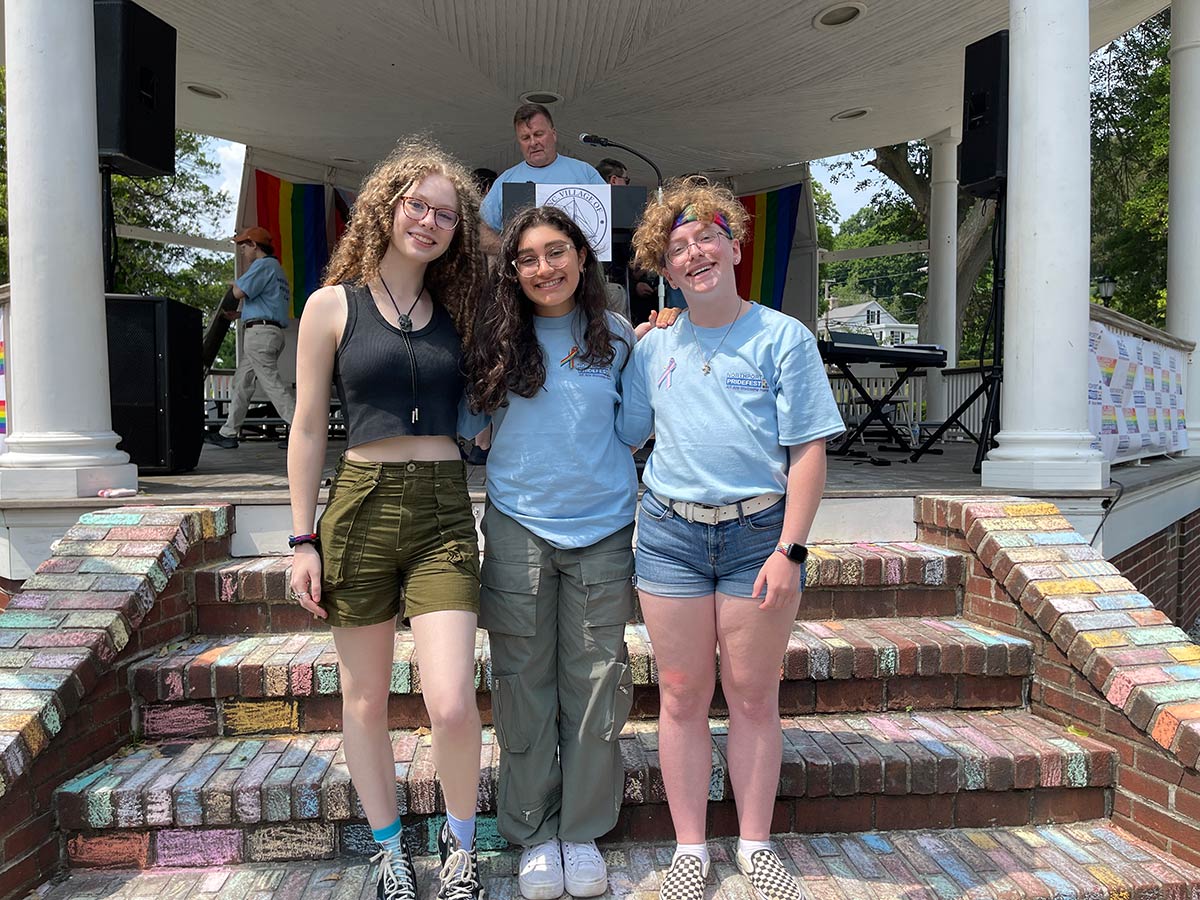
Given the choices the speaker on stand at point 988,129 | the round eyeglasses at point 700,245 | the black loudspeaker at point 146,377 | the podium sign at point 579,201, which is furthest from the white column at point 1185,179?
the black loudspeaker at point 146,377

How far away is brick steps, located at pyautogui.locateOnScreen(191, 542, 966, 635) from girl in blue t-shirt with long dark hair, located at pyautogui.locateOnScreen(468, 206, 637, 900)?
1147mm

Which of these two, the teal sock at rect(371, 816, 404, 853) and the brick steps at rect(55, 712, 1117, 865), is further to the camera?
the brick steps at rect(55, 712, 1117, 865)

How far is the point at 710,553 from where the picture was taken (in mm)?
1807

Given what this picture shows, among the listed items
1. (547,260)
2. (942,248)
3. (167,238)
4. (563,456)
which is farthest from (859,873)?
(167,238)

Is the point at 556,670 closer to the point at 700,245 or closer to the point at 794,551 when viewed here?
the point at 794,551

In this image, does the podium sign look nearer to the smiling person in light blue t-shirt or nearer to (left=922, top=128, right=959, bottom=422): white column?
the smiling person in light blue t-shirt

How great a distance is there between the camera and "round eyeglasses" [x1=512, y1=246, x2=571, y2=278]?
6.10ft

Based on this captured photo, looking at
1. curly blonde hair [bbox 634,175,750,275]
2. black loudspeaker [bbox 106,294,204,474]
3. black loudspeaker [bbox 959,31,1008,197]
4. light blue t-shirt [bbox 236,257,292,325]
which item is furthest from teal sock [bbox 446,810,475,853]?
light blue t-shirt [bbox 236,257,292,325]

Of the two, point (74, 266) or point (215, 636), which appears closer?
point (215, 636)

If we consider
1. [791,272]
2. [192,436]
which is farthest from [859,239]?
[192,436]

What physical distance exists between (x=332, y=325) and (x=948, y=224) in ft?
28.3

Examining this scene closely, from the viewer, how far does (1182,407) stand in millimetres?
5652

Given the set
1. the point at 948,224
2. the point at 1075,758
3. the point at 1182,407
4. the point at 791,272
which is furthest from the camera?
the point at 791,272

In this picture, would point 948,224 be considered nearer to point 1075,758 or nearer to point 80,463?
point 1075,758
